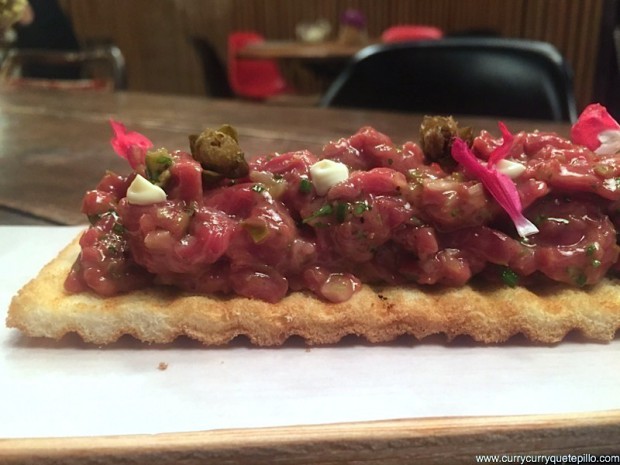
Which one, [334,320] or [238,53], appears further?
[238,53]

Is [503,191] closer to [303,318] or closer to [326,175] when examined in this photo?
[326,175]

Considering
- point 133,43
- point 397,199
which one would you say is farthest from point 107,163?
point 133,43

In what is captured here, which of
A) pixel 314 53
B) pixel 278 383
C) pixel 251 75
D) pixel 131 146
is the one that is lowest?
pixel 251 75

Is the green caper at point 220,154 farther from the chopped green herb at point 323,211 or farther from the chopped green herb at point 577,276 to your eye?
the chopped green herb at point 577,276

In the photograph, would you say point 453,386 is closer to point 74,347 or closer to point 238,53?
point 74,347

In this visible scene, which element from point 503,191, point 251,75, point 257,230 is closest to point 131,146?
point 257,230

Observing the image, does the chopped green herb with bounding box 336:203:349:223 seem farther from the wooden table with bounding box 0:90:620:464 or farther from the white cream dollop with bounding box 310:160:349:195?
the wooden table with bounding box 0:90:620:464
